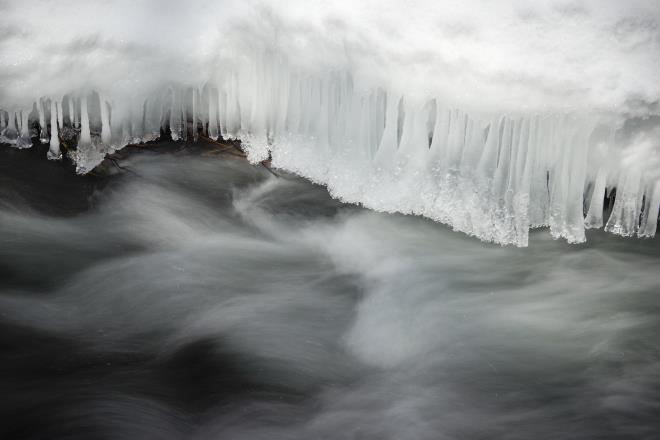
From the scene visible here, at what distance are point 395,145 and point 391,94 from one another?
0.88 ft

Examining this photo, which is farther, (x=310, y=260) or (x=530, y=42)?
(x=310, y=260)

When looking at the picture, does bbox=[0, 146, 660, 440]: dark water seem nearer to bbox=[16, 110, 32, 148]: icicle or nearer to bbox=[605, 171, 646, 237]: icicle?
bbox=[16, 110, 32, 148]: icicle

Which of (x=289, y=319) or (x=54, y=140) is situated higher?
(x=54, y=140)

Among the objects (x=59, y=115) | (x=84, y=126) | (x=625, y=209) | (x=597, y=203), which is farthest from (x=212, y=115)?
(x=625, y=209)

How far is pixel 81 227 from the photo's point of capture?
3.58 metres

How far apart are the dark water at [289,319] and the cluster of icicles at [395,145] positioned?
0.20 meters

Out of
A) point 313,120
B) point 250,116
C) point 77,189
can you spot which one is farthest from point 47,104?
point 313,120

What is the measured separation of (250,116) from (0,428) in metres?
2.09

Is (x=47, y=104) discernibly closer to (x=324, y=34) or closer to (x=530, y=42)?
(x=324, y=34)

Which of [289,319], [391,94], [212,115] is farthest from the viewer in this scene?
[212,115]

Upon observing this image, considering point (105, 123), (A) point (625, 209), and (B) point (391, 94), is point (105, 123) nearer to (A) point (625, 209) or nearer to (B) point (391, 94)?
(B) point (391, 94)

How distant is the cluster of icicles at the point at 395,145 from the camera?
10.7ft

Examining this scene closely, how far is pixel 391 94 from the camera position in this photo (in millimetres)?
3324

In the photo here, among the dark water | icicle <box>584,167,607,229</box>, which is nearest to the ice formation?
icicle <box>584,167,607,229</box>
